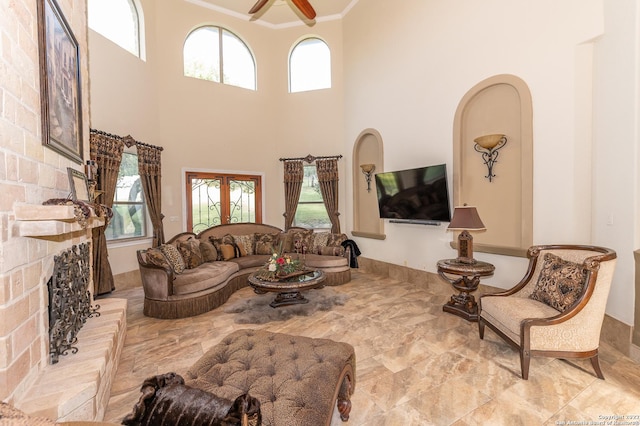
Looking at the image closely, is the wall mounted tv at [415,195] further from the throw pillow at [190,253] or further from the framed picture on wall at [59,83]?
the framed picture on wall at [59,83]

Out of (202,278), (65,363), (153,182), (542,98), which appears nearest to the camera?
(65,363)

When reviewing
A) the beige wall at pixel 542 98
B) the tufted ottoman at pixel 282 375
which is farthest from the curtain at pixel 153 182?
the beige wall at pixel 542 98

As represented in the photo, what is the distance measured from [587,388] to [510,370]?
493mm

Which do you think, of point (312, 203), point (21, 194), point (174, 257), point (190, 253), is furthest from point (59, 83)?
point (312, 203)

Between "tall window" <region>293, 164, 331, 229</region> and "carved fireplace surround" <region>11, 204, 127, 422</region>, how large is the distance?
4806 millimetres

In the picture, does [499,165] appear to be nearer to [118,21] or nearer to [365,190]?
[365,190]

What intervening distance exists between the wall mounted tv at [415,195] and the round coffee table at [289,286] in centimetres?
192

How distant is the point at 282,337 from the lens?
2.06 metres

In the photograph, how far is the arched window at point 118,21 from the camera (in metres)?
4.52

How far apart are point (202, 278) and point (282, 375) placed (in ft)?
8.92

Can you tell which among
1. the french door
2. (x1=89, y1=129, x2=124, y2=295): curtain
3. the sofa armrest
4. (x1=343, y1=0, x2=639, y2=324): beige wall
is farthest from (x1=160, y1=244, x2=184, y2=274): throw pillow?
(x1=343, y1=0, x2=639, y2=324): beige wall

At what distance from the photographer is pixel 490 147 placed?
12.5ft

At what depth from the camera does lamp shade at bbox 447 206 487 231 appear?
338 centimetres

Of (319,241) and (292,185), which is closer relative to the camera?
(319,241)
